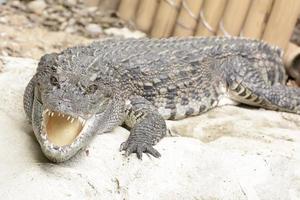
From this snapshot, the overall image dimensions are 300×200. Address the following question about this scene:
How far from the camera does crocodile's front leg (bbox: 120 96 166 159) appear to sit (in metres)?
3.70

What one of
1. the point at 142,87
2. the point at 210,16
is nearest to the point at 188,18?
the point at 210,16

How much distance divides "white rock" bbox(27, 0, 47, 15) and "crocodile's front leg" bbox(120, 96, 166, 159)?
2.16 metres

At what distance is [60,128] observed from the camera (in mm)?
3439

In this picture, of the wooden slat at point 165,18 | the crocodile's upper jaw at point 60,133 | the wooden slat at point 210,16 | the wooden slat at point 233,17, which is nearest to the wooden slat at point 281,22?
the wooden slat at point 233,17

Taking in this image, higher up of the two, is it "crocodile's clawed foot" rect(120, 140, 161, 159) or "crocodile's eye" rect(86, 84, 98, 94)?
"crocodile's eye" rect(86, 84, 98, 94)

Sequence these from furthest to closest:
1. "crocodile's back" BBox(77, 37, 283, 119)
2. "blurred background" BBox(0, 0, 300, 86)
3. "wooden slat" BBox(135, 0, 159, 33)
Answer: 1. "wooden slat" BBox(135, 0, 159, 33)
2. "blurred background" BBox(0, 0, 300, 86)
3. "crocodile's back" BBox(77, 37, 283, 119)

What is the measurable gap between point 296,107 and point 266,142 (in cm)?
92

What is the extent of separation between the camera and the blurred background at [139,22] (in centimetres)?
533

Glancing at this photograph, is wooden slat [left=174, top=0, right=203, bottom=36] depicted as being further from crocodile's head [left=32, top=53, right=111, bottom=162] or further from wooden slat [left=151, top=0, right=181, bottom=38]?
crocodile's head [left=32, top=53, right=111, bottom=162]

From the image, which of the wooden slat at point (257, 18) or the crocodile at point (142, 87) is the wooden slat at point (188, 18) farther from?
the crocodile at point (142, 87)

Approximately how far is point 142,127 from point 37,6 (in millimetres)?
2523

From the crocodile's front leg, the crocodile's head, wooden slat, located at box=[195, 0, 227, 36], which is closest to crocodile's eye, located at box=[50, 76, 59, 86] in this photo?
the crocodile's head

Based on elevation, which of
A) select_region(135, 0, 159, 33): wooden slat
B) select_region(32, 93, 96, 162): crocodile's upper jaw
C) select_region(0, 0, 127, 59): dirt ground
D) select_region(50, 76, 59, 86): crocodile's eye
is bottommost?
select_region(0, 0, 127, 59): dirt ground

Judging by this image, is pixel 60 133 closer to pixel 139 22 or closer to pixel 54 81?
pixel 54 81
